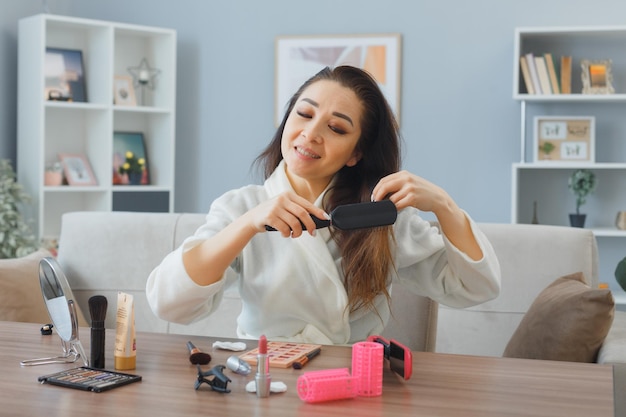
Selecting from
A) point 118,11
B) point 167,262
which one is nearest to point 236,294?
point 167,262

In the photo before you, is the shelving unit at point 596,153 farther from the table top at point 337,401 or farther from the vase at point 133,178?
the table top at point 337,401

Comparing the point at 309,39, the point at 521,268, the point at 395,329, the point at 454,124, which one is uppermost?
the point at 309,39

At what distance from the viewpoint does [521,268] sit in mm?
2592

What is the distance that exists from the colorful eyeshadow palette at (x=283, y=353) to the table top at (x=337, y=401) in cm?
3

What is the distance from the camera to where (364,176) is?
197 centimetres

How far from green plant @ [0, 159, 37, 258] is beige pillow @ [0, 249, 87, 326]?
6.08ft

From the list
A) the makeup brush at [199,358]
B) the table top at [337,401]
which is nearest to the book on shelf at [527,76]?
the table top at [337,401]

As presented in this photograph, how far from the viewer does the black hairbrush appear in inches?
57.6

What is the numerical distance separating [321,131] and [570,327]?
81 centimetres

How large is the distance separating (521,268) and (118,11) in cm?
367

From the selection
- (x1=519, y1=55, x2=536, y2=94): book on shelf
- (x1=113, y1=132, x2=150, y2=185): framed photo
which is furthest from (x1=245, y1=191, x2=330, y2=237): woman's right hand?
(x1=113, y1=132, x2=150, y2=185): framed photo

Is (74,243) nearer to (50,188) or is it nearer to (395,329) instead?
(395,329)

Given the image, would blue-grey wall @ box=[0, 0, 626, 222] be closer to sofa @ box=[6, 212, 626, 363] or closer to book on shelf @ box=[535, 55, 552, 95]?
book on shelf @ box=[535, 55, 552, 95]

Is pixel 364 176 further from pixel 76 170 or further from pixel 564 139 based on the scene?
pixel 76 170
